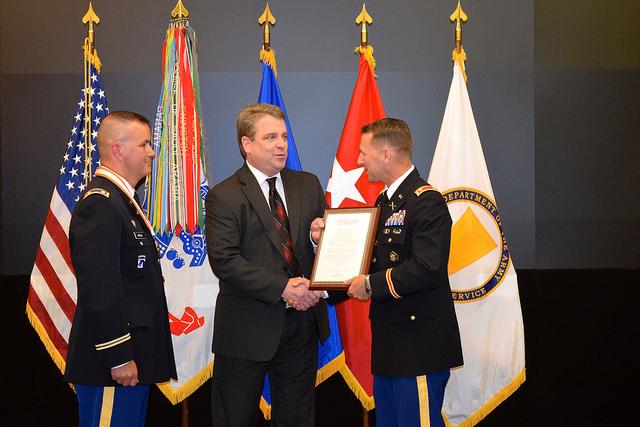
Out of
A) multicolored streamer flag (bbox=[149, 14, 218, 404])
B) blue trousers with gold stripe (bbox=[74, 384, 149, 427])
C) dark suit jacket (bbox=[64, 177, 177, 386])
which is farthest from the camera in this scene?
multicolored streamer flag (bbox=[149, 14, 218, 404])

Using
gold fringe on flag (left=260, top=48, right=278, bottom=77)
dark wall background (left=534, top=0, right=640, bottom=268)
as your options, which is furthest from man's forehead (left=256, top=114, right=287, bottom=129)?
dark wall background (left=534, top=0, right=640, bottom=268)

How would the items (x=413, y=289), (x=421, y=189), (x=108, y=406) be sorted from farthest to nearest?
(x=421, y=189) < (x=413, y=289) < (x=108, y=406)

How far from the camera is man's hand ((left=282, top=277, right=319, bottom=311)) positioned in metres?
2.55

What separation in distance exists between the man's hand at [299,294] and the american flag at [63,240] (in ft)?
5.46

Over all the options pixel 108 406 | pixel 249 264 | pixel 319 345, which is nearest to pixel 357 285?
pixel 249 264

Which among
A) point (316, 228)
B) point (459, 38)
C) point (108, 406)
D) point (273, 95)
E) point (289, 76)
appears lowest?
point (108, 406)

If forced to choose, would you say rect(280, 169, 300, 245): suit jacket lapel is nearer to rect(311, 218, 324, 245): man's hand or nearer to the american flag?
rect(311, 218, 324, 245): man's hand

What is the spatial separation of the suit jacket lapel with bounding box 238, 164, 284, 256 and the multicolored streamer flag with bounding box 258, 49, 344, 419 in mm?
962

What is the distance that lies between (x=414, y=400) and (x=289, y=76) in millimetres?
2297

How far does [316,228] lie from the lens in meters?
2.71

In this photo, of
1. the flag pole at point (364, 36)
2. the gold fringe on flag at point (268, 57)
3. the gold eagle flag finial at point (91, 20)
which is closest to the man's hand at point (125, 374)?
the flag pole at point (364, 36)

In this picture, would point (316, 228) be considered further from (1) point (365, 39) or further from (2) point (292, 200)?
(1) point (365, 39)

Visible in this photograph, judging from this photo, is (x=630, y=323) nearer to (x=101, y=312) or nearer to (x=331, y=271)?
(x=331, y=271)

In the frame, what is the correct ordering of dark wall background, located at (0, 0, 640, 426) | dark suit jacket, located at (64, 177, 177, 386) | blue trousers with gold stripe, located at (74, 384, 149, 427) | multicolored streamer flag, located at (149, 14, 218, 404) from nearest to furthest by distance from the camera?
dark suit jacket, located at (64, 177, 177, 386), blue trousers with gold stripe, located at (74, 384, 149, 427), multicolored streamer flag, located at (149, 14, 218, 404), dark wall background, located at (0, 0, 640, 426)
